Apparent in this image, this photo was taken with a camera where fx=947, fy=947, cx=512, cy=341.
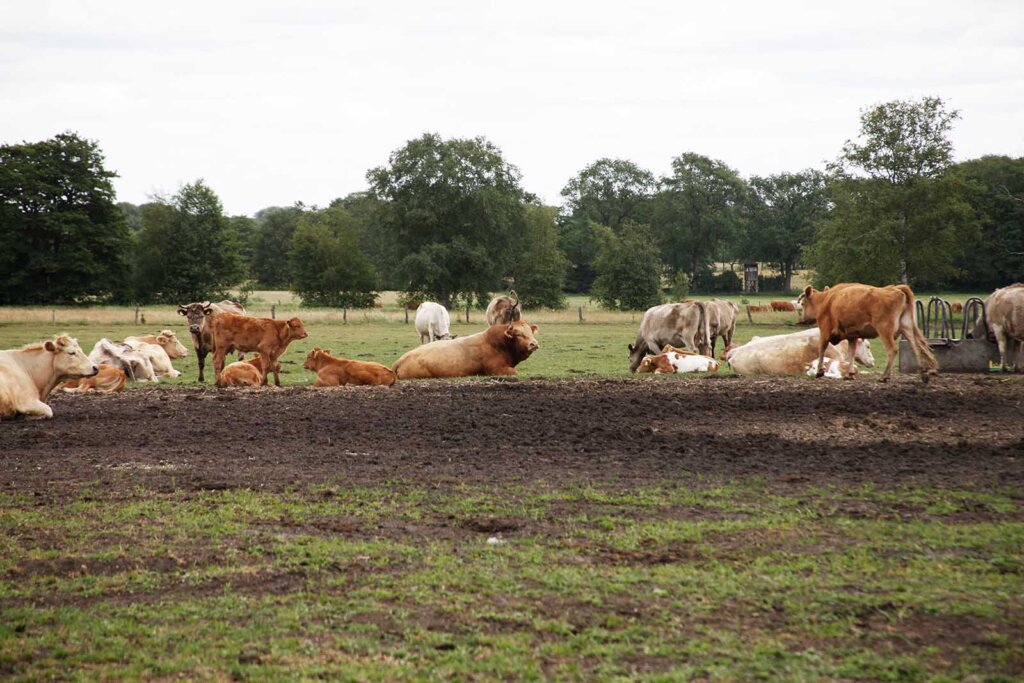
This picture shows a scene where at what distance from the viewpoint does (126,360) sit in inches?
762

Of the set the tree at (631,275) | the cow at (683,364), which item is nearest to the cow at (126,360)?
the cow at (683,364)

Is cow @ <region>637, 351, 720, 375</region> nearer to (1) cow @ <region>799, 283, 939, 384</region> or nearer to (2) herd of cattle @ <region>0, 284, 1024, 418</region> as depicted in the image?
(2) herd of cattle @ <region>0, 284, 1024, 418</region>

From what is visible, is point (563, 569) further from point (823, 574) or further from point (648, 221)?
point (648, 221)

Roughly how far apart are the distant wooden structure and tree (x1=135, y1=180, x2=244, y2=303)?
2264 inches

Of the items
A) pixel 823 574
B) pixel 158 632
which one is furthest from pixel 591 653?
pixel 158 632

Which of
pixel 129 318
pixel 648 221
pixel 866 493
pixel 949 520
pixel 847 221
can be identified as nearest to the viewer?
pixel 949 520

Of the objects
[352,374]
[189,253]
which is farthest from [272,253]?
[352,374]

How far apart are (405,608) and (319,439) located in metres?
6.36

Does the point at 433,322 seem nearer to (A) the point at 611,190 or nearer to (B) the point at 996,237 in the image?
(B) the point at 996,237

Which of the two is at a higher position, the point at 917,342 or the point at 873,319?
the point at 873,319

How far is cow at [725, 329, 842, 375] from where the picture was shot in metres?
18.9

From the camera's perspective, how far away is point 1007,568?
614 cm

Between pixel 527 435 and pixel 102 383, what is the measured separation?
29.5 feet

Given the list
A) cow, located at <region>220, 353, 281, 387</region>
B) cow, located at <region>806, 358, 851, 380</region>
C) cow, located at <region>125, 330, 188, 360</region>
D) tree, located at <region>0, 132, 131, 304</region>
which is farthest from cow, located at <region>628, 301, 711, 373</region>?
tree, located at <region>0, 132, 131, 304</region>
